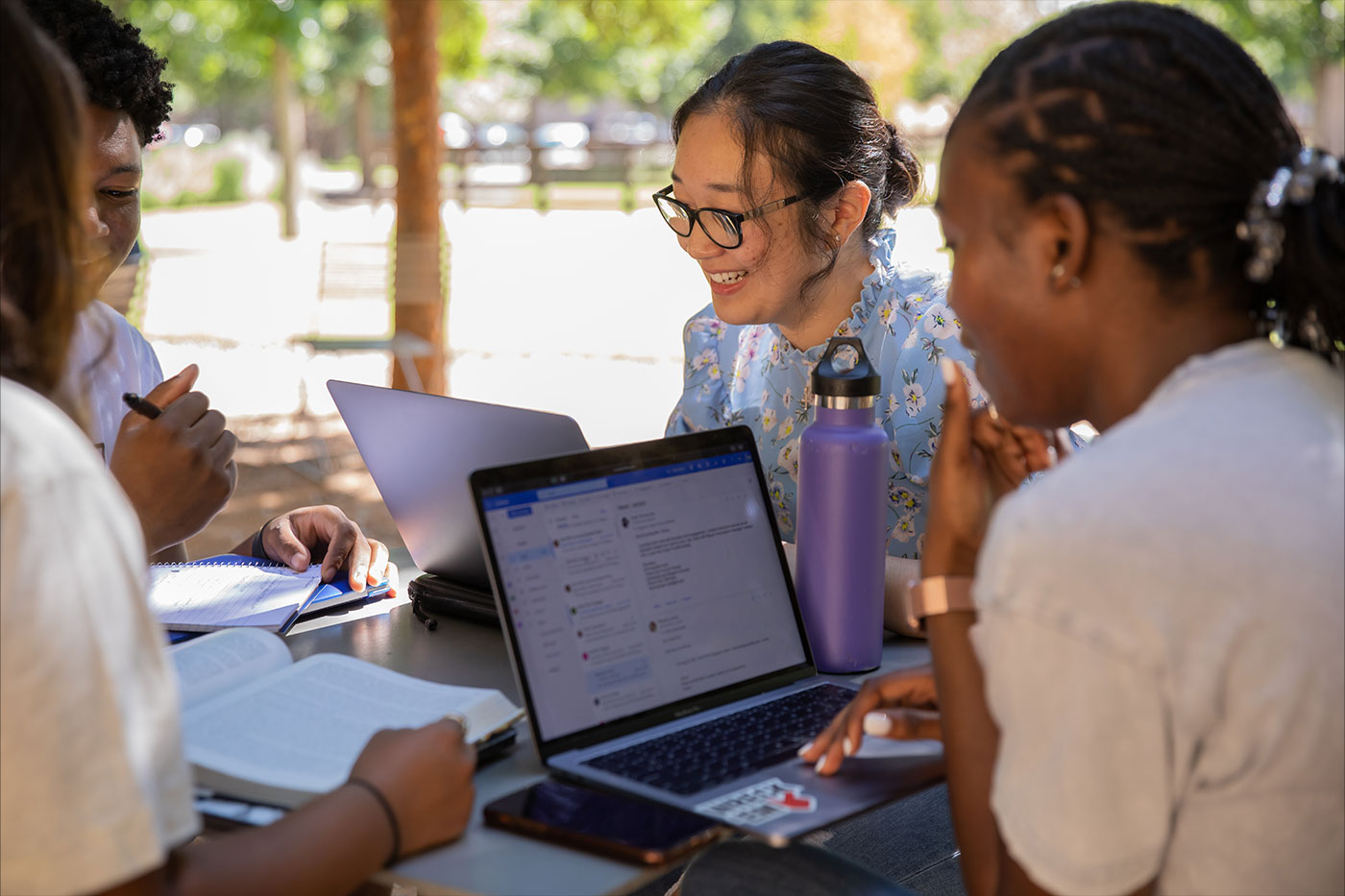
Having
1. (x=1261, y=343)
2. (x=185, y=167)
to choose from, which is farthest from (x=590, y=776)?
(x=185, y=167)

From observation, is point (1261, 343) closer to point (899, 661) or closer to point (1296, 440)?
point (1296, 440)

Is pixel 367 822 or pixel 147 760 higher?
pixel 147 760

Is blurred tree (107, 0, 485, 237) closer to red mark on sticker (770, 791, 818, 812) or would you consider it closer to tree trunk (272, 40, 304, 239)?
tree trunk (272, 40, 304, 239)

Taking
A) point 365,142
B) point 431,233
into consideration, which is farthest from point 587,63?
point 431,233

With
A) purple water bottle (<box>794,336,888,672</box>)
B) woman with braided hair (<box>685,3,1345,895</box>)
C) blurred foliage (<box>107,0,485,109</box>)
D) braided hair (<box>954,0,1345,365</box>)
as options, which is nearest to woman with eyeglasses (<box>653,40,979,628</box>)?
purple water bottle (<box>794,336,888,672</box>)

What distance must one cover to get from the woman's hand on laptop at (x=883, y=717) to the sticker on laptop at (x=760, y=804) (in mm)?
67

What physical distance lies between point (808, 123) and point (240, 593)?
1.33 meters

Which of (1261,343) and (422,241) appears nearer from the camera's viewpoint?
(1261,343)

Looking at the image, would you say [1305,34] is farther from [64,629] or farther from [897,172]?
[64,629]

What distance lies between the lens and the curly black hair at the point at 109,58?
240 centimetres

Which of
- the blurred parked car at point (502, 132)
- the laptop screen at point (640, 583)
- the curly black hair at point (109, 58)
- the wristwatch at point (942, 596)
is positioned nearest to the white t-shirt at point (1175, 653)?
the wristwatch at point (942, 596)

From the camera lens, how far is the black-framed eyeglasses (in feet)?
8.14

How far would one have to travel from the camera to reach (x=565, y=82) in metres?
30.4

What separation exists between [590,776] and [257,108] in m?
52.4
